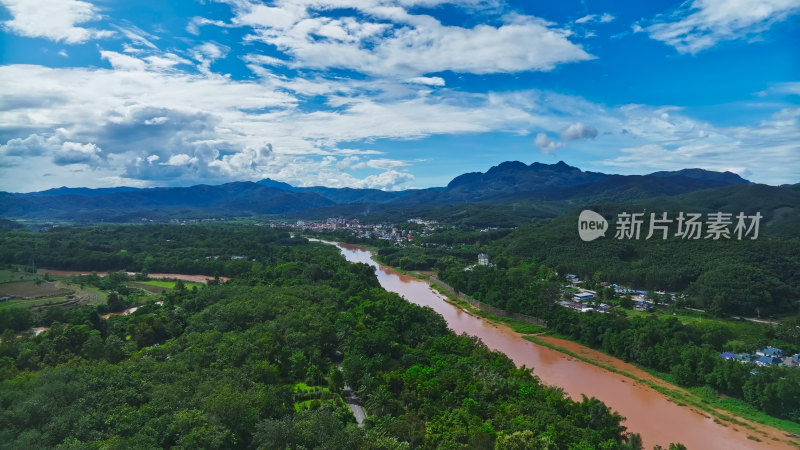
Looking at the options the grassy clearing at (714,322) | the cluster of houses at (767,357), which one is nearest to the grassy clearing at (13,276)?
the cluster of houses at (767,357)

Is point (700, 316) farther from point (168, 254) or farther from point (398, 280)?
point (168, 254)

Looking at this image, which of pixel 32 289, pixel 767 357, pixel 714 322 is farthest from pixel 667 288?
pixel 32 289

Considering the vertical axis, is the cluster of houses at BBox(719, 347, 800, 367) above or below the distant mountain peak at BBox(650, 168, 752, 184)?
below

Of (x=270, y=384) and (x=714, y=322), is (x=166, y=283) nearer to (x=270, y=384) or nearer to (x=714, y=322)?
(x=270, y=384)

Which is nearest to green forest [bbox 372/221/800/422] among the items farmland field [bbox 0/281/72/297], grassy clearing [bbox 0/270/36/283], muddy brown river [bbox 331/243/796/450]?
muddy brown river [bbox 331/243/796/450]

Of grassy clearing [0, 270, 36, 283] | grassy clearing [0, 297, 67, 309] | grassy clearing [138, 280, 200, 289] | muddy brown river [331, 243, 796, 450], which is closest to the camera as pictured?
muddy brown river [331, 243, 796, 450]

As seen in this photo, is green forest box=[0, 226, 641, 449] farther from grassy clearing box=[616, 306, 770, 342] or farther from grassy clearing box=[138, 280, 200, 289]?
grassy clearing box=[616, 306, 770, 342]
